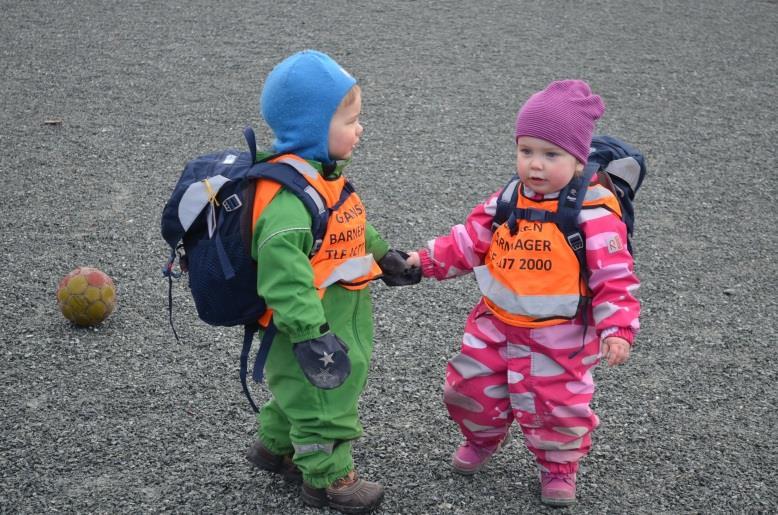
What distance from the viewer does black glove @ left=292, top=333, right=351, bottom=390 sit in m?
2.69

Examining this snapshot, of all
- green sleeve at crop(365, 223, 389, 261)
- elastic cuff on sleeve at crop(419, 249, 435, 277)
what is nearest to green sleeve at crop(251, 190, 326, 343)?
green sleeve at crop(365, 223, 389, 261)

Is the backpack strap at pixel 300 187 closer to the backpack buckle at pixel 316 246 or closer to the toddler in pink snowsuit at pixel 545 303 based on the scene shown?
the backpack buckle at pixel 316 246

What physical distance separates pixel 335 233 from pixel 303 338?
0.38 metres

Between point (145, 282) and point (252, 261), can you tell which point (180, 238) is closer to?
point (252, 261)

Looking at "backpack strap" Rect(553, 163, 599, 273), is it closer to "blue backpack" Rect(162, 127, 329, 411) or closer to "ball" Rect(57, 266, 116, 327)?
"blue backpack" Rect(162, 127, 329, 411)

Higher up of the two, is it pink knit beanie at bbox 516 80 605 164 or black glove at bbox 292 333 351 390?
pink knit beanie at bbox 516 80 605 164

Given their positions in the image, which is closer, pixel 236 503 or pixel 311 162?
pixel 311 162

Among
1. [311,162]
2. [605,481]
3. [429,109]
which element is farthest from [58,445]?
[429,109]

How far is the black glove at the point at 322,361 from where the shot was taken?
2.69 metres

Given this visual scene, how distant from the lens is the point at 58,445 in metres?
→ 3.44

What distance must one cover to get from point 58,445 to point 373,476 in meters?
1.23

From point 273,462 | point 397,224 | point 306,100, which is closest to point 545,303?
point 306,100

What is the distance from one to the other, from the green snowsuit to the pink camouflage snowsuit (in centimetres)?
35

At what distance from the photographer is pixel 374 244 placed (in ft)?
10.6
